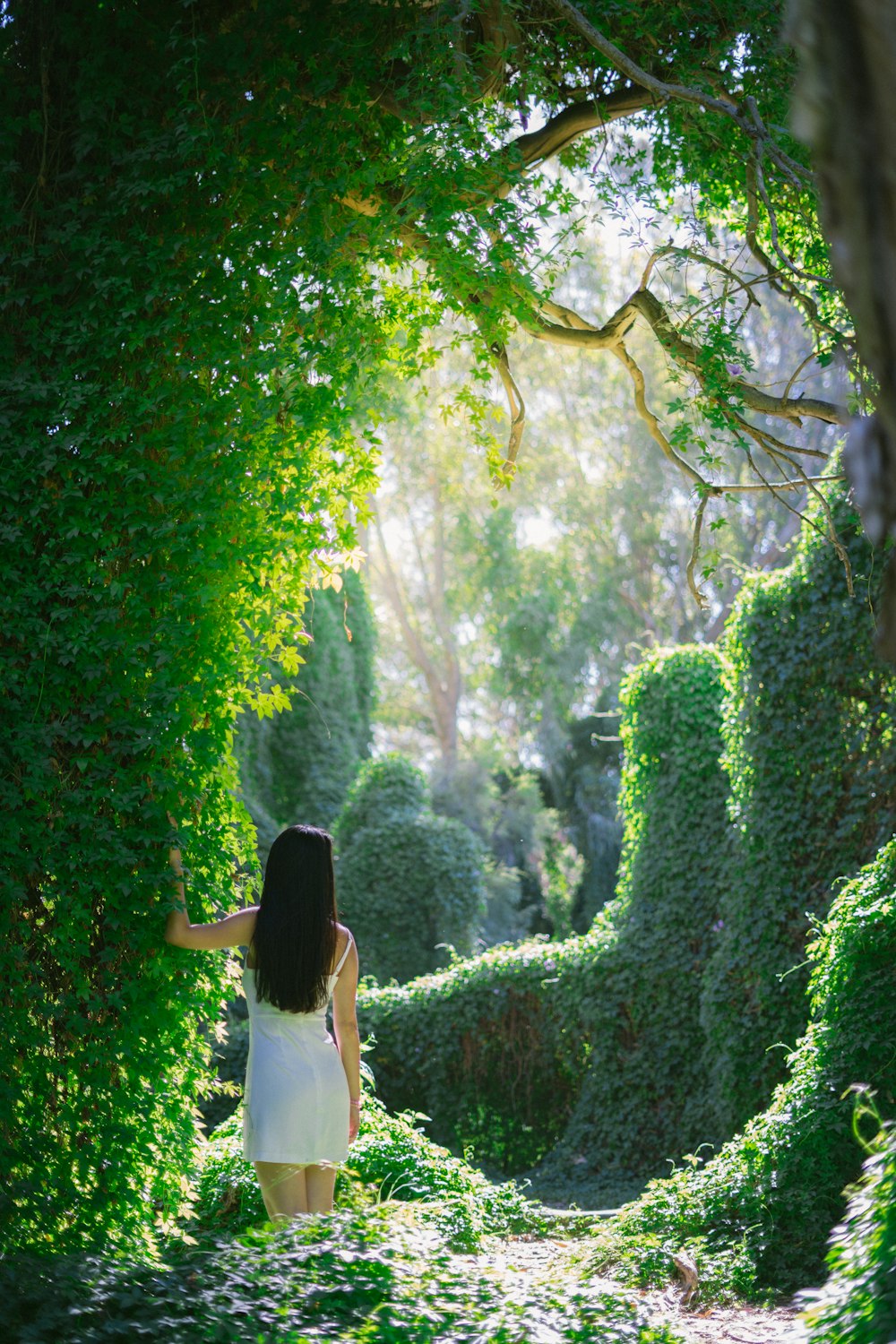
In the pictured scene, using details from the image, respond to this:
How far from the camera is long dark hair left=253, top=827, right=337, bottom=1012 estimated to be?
4.10 meters

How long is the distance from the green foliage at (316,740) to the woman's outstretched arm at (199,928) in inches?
457

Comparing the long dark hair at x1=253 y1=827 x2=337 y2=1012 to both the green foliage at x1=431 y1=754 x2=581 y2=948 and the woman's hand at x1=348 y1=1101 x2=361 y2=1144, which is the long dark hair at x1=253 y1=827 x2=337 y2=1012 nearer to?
the woman's hand at x1=348 y1=1101 x2=361 y2=1144

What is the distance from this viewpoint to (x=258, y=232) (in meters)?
4.35

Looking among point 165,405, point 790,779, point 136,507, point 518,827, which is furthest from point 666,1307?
point 518,827

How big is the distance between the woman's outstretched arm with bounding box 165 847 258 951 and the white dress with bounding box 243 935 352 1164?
0.51 feet

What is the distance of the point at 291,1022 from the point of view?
414 cm

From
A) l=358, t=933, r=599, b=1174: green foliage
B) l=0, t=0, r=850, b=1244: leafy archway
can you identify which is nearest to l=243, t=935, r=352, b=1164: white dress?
l=0, t=0, r=850, b=1244: leafy archway

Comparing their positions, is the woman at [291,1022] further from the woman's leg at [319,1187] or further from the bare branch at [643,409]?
the bare branch at [643,409]

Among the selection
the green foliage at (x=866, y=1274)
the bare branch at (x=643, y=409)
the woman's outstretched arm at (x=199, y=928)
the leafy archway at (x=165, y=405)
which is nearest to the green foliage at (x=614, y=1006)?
the bare branch at (x=643, y=409)

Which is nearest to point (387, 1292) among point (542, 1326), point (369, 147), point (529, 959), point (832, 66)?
point (542, 1326)

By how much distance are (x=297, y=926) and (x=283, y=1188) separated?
35.5 inches

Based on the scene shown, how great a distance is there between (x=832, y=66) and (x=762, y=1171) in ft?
16.9

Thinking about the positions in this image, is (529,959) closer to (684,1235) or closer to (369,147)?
(684,1235)

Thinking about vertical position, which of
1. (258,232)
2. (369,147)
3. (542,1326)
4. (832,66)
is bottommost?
(542,1326)
